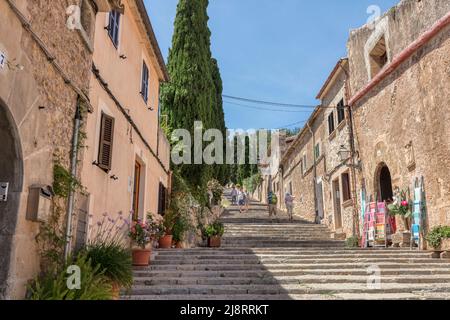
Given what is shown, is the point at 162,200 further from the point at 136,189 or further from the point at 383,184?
the point at 383,184

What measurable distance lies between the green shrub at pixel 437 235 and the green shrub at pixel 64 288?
25.6ft

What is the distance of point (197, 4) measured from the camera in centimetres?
1700

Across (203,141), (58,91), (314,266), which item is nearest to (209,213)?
(203,141)

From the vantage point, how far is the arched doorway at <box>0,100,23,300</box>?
3904mm

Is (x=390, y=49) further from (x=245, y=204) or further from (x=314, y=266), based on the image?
(x=245, y=204)

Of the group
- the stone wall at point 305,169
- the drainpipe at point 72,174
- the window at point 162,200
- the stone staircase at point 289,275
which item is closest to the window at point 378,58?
the stone wall at point 305,169

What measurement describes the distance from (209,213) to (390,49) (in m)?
9.30

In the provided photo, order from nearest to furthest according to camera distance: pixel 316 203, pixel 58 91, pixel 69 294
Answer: pixel 69 294 → pixel 58 91 → pixel 316 203

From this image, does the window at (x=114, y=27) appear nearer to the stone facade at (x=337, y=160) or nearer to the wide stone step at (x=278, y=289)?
the wide stone step at (x=278, y=289)

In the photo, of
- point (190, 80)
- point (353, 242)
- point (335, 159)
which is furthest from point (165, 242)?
point (335, 159)

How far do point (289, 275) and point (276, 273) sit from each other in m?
0.24

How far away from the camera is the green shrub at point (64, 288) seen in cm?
413

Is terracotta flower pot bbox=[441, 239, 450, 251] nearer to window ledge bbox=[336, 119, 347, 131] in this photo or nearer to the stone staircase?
the stone staircase

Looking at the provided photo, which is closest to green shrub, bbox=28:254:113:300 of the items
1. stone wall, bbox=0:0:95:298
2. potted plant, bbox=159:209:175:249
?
stone wall, bbox=0:0:95:298
